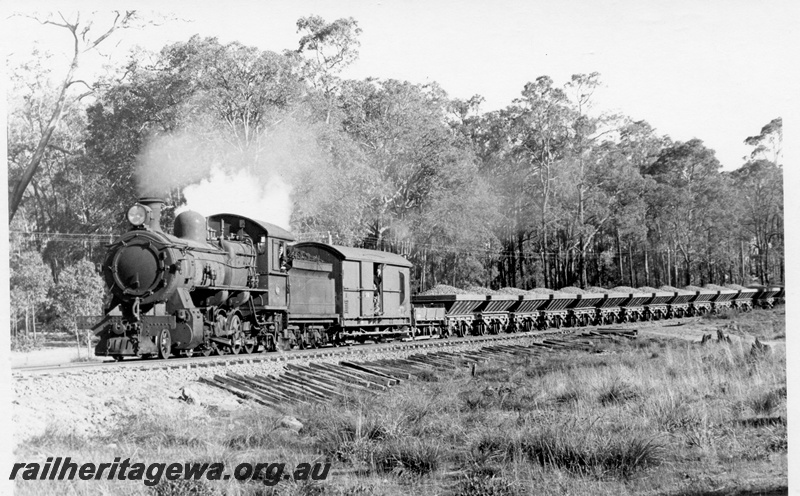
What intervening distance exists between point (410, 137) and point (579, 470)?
1005 inches

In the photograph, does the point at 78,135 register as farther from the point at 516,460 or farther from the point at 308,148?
the point at 516,460

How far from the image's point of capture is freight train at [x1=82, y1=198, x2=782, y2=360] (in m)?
14.0

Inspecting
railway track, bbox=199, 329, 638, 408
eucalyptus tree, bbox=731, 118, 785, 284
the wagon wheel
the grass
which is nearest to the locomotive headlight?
railway track, bbox=199, 329, 638, 408

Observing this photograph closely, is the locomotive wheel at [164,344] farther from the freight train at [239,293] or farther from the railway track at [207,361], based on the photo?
the railway track at [207,361]

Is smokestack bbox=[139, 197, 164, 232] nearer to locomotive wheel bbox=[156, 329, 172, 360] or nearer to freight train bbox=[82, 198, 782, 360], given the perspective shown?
freight train bbox=[82, 198, 782, 360]

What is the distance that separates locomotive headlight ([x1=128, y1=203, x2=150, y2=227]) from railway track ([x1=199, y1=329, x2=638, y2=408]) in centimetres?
361

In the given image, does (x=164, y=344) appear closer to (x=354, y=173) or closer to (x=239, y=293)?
(x=239, y=293)

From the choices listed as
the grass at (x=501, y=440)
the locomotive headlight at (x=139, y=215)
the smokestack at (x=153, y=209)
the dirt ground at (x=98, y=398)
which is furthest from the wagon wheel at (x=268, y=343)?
the grass at (x=501, y=440)

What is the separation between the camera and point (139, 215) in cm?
1455

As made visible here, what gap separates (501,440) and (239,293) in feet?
29.6

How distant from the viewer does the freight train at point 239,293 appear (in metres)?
14.0

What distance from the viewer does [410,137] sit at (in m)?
32.3

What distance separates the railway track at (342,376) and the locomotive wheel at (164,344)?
1451 mm

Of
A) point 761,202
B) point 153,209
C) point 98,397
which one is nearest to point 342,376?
point 98,397
